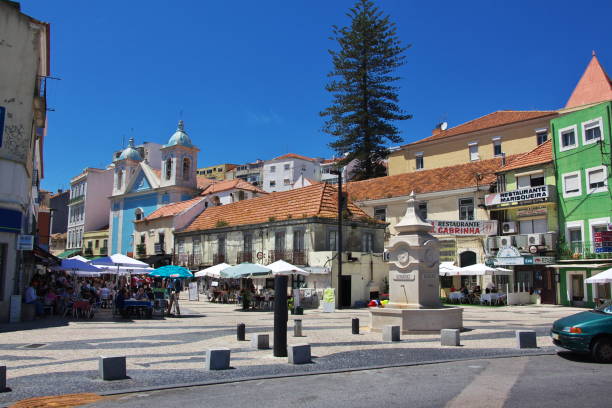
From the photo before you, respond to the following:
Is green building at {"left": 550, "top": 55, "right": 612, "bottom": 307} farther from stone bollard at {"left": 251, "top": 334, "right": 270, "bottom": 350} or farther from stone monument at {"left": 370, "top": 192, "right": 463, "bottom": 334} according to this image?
stone bollard at {"left": 251, "top": 334, "right": 270, "bottom": 350}

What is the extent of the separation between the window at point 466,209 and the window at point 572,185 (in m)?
6.23

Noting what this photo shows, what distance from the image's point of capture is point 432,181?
134 feet

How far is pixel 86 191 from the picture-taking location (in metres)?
64.5

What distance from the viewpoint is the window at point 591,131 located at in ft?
103

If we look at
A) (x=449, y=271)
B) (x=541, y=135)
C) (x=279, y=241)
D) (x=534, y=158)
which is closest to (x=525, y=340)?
(x=449, y=271)

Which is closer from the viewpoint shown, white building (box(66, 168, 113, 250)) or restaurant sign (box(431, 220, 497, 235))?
restaurant sign (box(431, 220, 497, 235))

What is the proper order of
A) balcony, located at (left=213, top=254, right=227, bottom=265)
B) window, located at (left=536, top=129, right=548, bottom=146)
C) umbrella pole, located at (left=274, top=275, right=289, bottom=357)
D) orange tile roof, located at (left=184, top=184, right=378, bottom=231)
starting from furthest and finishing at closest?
1. window, located at (left=536, top=129, right=548, bottom=146)
2. balcony, located at (left=213, top=254, right=227, bottom=265)
3. orange tile roof, located at (left=184, top=184, right=378, bottom=231)
4. umbrella pole, located at (left=274, top=275, right=289, bottom=357)

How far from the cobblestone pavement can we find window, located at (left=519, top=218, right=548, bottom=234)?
15.3 meters

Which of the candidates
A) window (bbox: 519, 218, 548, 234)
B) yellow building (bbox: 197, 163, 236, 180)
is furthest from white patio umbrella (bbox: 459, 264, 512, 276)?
yellow building (bbox: 197, 163, 236, 180)

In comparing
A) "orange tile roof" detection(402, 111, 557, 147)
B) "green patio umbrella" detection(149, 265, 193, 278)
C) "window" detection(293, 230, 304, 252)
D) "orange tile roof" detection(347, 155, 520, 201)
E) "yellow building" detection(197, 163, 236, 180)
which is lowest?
"green patio umbrella" detection(149, 265, 193, 278)

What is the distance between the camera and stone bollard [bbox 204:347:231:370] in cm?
1041

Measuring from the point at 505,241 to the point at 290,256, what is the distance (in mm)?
13987

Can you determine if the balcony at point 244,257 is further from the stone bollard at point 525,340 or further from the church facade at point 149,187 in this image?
the stone bollard at point 525,340

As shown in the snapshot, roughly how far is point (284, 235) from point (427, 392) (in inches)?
1026
